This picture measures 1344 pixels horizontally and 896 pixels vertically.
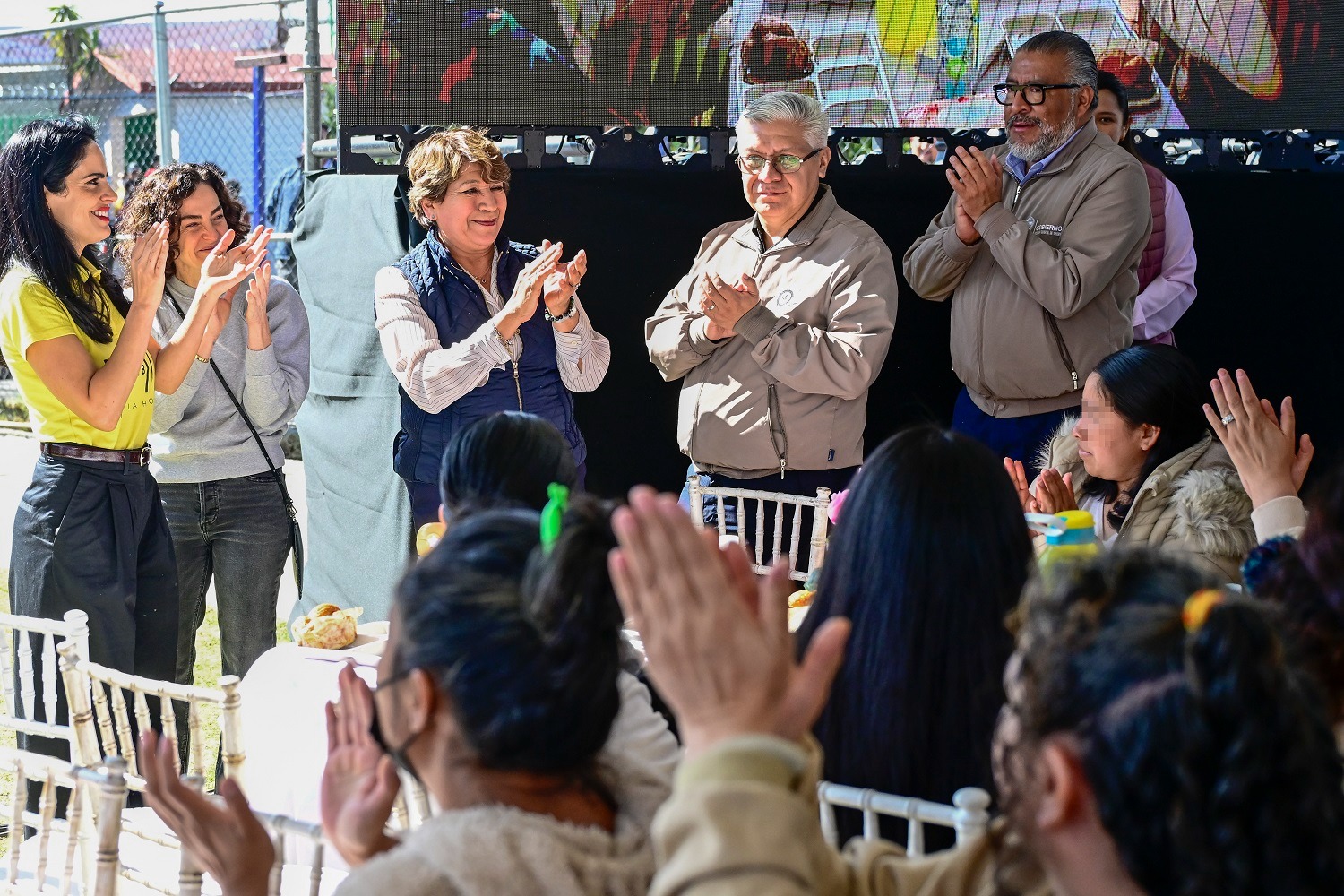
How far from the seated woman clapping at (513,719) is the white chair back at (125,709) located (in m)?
0.71

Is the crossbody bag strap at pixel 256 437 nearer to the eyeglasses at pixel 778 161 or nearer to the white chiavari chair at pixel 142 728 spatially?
the white chiavari chair at pixel 142 728

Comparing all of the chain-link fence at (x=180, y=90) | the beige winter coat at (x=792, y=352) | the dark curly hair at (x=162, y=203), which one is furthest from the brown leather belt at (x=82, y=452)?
the chain-link fence at (x=180, y=90)

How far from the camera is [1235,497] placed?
2.22 m

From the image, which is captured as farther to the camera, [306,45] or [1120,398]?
[306,45]

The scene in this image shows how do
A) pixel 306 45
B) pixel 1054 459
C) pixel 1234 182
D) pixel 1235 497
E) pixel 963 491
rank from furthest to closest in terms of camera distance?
1. pixel 1234 182
2. pixel 306 45
3. pixel 1054 459
4. pixel 1235 497
5. pixel 963 491

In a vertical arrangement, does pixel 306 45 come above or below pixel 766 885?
above

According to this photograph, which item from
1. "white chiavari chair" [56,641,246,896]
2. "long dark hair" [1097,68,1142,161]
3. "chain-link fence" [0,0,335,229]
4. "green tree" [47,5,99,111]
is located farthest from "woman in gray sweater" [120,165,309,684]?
"green tree" [47,5,99,111]

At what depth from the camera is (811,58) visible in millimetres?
3801

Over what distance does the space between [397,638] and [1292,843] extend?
2.23ft

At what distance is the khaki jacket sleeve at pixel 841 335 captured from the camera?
2945 millimetres

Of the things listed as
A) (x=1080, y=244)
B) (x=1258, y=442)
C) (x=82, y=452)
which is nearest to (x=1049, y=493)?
(x=1258, y=442)

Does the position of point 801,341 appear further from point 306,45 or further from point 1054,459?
point 306,45

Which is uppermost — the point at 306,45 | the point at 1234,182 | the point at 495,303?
the point at 306,45

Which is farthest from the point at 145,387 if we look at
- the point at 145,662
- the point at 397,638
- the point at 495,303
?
the point at 397,638
